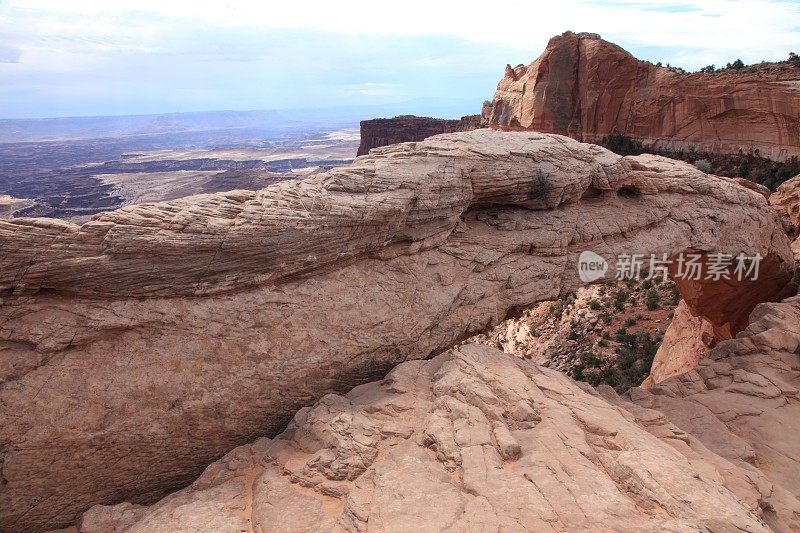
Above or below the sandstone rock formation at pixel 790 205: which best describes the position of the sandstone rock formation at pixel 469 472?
below

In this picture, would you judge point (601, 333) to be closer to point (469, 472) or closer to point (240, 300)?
point (469, 472)

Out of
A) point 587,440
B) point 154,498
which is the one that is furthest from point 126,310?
point 587,440

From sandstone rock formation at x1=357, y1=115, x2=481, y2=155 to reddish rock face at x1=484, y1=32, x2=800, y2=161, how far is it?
12.1 meters

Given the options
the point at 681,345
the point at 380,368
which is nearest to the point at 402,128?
the point at 681,345

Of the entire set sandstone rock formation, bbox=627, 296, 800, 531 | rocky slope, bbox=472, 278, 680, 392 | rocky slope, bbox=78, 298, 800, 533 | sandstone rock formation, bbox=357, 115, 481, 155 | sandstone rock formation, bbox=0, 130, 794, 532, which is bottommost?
rocky slope, bbox=472, 278, 680, 392

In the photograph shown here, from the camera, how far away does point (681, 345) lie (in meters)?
20.2

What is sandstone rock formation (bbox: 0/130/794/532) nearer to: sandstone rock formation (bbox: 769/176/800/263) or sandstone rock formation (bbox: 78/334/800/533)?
sandstone rock formation (bbox: 78/334/800/533)

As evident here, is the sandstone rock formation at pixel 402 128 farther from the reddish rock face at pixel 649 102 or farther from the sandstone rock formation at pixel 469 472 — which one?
the sandstone rock formation at pixel 469 472

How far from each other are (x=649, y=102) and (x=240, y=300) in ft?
124

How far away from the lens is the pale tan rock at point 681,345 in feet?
62.2

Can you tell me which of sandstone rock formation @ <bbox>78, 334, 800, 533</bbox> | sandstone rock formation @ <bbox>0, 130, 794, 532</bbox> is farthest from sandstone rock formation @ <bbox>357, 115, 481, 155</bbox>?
sandstone rock formation @ <bbox>78, 334, 800, 533</bbox>

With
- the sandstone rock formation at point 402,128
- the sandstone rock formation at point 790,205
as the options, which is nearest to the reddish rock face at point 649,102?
the sandstone rock formation at point 402,128

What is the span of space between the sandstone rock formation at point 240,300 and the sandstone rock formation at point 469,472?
578mm

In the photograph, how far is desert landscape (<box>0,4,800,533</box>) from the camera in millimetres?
7090
